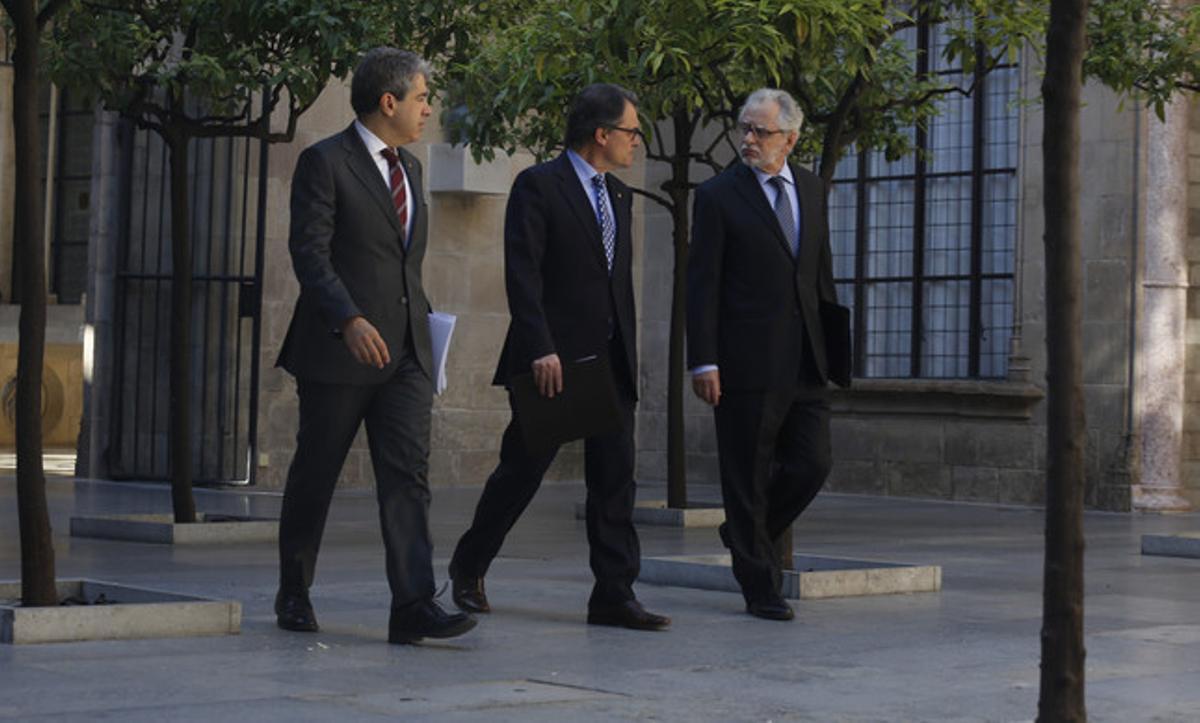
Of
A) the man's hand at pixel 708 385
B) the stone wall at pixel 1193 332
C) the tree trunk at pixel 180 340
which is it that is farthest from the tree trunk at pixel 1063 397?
the stone wall at pixel 1193 332

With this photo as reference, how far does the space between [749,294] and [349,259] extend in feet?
5.70

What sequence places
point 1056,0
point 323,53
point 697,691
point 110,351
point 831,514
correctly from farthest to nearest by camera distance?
1. point 110,351
2. point 831,514
3. point 323,53
4. point 697,691
5. point 1056,0

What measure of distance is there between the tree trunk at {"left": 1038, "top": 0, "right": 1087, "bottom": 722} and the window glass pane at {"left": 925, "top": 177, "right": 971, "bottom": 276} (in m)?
14.6

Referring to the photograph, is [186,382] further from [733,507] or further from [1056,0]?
[1056,0]

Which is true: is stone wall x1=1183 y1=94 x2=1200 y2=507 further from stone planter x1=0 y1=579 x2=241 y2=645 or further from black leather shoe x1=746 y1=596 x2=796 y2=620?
stone planter x1=0 y1=579 x2=241 y2=645

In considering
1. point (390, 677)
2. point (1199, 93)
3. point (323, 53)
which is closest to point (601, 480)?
point (390, 677)

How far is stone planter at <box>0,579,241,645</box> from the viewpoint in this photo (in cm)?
761

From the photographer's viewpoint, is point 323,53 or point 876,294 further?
point 876,294

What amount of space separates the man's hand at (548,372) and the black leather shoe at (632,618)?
0.83 meters

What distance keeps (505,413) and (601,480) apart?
517 inches

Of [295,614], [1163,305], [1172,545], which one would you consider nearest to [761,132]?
[295,614]

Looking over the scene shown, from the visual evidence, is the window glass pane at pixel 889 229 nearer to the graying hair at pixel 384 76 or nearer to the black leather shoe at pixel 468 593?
the black leather shoe at pixel 468 593

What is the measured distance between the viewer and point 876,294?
2091 centimetres

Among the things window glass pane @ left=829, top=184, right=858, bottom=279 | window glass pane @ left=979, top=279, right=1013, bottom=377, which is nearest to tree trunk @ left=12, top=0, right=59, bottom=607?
window glass pane @ left=979, top=279, right=1013, bottom=377
